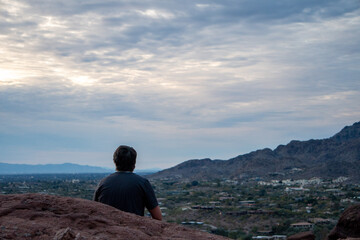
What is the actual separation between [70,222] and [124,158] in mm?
1789

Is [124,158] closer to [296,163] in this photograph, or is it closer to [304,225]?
[304,225]

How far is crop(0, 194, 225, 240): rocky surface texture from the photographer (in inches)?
158

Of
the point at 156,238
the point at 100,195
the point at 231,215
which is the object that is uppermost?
the point at 100,195

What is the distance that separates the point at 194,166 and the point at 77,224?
179 m

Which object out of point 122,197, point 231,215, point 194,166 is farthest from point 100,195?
point 194,166

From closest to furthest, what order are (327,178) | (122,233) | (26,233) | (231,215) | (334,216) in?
1. (26,233)
2. (122,233)
3. (334,216)
4. (231,215)
5. (327,178)

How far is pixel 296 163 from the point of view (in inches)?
5325

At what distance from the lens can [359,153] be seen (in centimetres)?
11956

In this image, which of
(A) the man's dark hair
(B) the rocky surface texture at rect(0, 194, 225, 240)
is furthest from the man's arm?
(B) the rocky surface texture at rect(0, 194, 225, 240)

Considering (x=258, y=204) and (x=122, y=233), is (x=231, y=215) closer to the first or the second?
(x=258, y=204)

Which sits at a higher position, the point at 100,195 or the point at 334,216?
the point at 100,195

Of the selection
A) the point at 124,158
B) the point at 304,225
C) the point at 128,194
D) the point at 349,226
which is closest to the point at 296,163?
the point at 304,225

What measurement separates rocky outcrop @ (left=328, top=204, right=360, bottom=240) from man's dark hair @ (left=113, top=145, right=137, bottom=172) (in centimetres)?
432

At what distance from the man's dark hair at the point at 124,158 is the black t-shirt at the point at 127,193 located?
0.18 m
